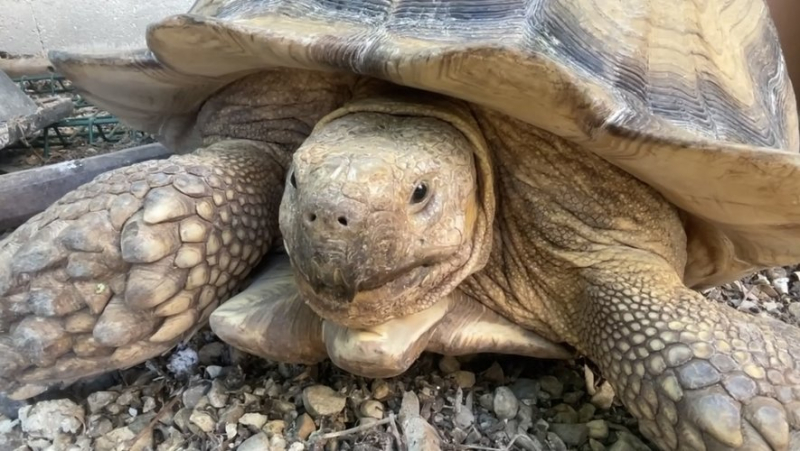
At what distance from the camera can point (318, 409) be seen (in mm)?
1698

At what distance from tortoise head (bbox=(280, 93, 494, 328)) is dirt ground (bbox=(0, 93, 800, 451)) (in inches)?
12.7

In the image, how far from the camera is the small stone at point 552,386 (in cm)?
189

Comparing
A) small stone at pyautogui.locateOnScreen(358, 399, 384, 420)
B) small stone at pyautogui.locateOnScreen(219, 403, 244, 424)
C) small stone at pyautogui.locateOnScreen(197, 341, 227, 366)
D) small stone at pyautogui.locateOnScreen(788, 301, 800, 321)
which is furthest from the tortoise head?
small stone at pyautogui.locateOnScreen(788, 301, 800, 321)

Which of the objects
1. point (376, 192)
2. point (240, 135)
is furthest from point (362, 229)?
point (240, 135)

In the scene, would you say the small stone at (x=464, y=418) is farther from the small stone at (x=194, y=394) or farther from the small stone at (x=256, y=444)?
the small stone at (x=194, y=394)

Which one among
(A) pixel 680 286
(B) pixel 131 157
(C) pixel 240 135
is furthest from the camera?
(B) pixel 131 157

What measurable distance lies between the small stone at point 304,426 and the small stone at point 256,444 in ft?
0.25

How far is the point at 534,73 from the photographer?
51.6 inches

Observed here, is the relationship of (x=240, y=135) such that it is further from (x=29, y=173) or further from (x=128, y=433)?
(x=29, y=173)

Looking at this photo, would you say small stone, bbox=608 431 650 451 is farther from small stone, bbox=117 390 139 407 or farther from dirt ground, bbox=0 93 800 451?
small stone, bbox=117 390 139 407

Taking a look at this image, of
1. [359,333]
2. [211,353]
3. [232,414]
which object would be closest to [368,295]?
[359,333]

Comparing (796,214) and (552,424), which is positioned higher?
(796,214)

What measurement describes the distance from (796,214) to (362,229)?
101cm

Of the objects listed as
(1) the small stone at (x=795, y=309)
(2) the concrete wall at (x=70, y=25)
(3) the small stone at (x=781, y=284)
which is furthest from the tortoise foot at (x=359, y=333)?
(2) the concrete wall at (x=70, y=25)
